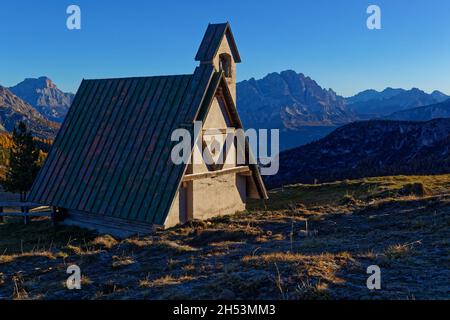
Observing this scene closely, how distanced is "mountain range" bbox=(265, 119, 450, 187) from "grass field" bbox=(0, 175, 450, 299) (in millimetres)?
102871

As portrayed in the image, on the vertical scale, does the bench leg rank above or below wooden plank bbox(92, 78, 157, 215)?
below

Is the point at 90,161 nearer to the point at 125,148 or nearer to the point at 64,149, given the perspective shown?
the point at 125,148

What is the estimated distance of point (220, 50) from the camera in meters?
23.4

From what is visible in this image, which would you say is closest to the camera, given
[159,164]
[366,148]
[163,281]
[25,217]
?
[163,281]

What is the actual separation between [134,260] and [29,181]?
74.4 ft

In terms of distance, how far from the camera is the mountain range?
12744 cm

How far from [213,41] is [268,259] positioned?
52.6 ft

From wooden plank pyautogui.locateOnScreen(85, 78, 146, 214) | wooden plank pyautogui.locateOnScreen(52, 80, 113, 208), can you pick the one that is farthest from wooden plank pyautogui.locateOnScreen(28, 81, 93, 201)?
wooden plank pyautogui.locateOnScreen(85, 78, 146, 214)

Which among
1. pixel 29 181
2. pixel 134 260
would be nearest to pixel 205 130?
pixel 134 260

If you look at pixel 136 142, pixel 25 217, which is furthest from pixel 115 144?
pixel 25 217

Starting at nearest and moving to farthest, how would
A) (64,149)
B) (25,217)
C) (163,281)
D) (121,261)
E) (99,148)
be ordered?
(163,281)
(121,261)
(99,148)
(64,149)
(25,217)

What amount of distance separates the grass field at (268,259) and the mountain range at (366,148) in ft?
338

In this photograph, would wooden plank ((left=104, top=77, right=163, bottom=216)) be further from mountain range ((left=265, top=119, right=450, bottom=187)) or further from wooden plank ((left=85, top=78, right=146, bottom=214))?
mountain range ((left=265, top=119, right=450, bottom=187))

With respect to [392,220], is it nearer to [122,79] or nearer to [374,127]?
[122,79]
